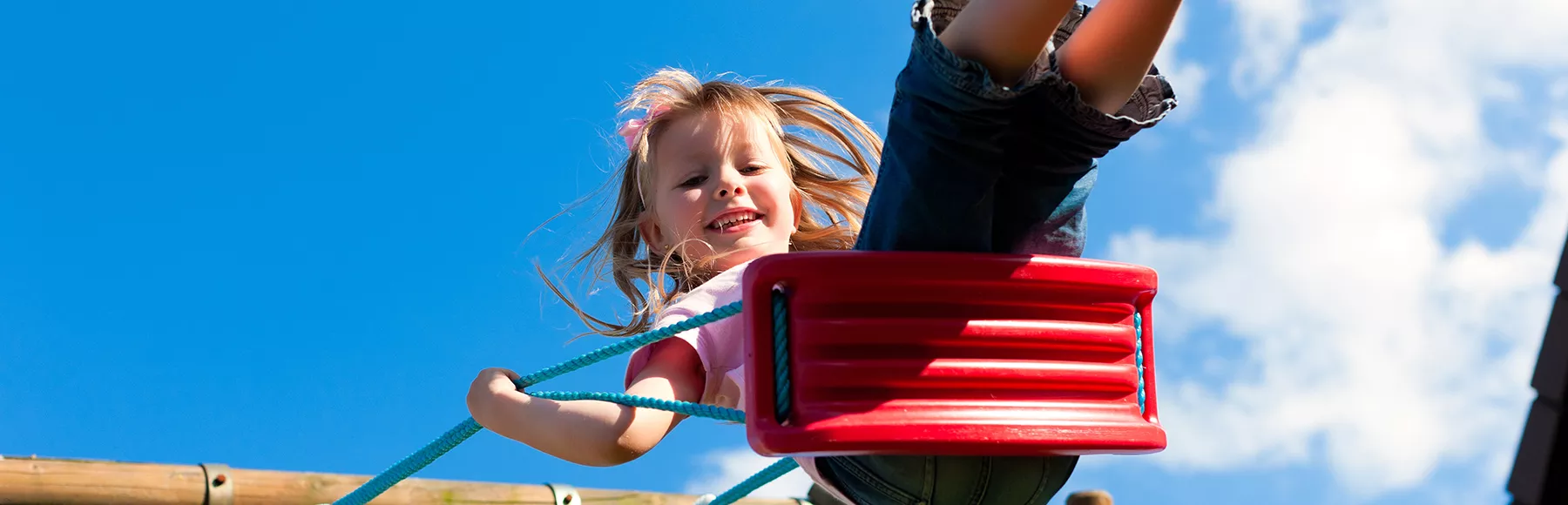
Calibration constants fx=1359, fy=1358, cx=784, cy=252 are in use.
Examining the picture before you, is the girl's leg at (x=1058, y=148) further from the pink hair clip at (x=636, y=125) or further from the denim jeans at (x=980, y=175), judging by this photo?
the pink hair clip at (x=636, y=125)

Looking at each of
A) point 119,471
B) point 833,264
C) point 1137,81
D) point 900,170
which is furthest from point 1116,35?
point 119,471

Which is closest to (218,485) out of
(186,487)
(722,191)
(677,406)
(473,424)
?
(186,487)

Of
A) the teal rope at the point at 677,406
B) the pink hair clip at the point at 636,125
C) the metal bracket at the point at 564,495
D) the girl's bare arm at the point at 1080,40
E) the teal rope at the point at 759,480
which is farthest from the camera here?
the metal bracket at the point at 564,495

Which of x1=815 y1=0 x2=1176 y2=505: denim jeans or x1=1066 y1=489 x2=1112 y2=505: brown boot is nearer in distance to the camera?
x1=815 y1=0 x2=1176 y2=505: denim jeans

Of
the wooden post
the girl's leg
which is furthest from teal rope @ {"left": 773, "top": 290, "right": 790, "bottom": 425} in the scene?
the wooden post

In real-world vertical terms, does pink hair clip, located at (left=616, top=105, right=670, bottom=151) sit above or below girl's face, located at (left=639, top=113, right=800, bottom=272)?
above

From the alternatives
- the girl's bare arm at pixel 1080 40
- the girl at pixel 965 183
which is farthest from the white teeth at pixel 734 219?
the girl's bare arm at pixel 1080 40

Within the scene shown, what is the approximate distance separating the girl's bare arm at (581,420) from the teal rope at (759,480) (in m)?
0.21

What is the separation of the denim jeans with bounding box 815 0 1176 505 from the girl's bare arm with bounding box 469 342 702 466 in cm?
38

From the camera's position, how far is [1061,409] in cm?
178

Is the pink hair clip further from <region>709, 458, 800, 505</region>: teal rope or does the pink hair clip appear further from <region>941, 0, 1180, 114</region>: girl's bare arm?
<region>941, 0, 1180, 114</region>: girl's bare arm

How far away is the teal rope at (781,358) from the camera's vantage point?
1754mm

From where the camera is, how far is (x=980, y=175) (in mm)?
1722

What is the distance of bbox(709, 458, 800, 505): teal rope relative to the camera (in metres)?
2.43
